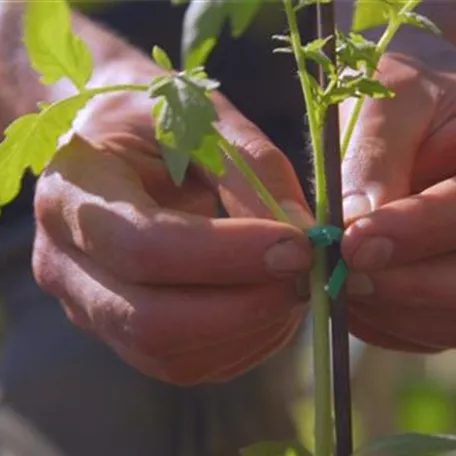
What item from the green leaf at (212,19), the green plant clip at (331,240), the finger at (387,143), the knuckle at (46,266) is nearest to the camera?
the green leaf at (212,19)

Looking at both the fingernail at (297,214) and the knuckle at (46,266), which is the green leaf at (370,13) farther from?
the knuckle at (46,266)

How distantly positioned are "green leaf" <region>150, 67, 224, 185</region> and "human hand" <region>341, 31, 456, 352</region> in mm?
100

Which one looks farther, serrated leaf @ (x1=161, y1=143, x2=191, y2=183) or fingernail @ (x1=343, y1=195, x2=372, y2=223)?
fingernail @ (x1=343, y1=195, x2=372, y2=223)

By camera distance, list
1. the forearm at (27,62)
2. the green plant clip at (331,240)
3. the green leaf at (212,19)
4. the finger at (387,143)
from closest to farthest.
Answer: the green leaf at (212,19)
the green plant clip at (331,240)
the finger at (387,143)
the forearm at (27,62)

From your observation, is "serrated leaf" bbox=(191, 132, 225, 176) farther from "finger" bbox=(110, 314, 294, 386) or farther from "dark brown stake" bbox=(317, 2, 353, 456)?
"finger" bbox=(110, 314, 294, 386)

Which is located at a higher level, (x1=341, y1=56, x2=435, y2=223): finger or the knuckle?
(x1=341, y1=56, x2=435, y2=223): finger

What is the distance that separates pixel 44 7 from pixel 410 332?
0.28m

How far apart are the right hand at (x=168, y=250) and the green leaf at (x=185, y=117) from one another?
9 cm

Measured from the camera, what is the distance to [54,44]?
62 centimetres

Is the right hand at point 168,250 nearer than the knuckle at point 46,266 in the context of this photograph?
Yes

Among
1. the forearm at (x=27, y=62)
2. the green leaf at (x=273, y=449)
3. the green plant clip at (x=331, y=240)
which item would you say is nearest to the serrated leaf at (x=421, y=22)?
the green plant clip at (x=331, y=240)

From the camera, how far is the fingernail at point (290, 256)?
0.59 meters

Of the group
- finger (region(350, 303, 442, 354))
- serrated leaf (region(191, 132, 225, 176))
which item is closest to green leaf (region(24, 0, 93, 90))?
serrated leaf (region(191, 132, 225, 176))

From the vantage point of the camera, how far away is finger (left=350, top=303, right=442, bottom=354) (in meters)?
0.72
